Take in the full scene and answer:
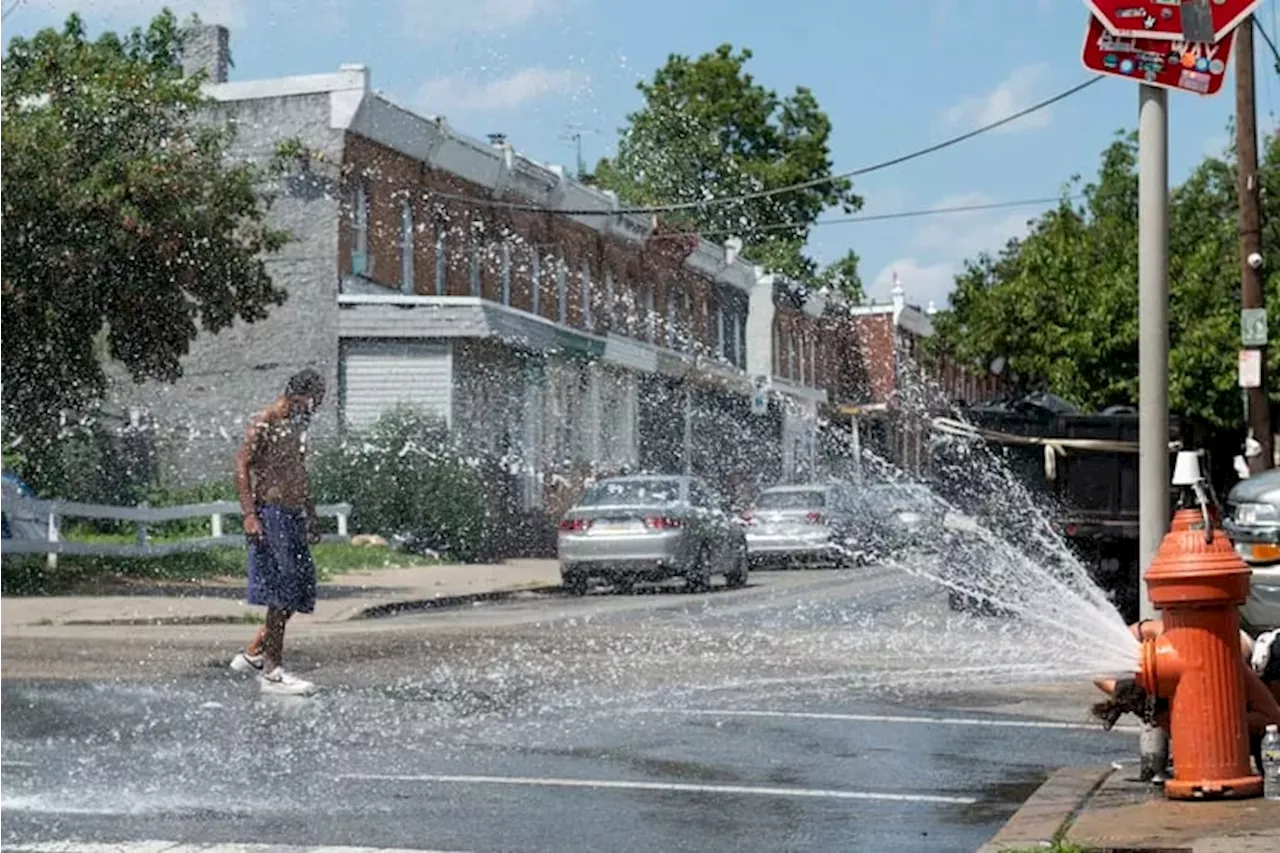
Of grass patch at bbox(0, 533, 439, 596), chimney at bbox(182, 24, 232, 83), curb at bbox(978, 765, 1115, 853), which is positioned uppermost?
chimney at bbox(182, 24, 232, 83)

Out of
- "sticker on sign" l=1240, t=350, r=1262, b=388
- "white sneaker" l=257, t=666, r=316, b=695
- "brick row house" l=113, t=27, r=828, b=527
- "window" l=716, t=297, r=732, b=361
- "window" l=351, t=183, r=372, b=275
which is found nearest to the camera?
"white sneaker" l=257, t=666, r=316, b=695

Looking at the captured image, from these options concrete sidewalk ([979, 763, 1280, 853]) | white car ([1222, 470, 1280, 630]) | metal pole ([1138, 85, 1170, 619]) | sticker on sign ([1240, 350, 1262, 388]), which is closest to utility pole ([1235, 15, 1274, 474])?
sticker on sign ([1240, 350, 1262, 388])

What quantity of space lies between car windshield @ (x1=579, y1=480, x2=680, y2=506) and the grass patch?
10.9ft

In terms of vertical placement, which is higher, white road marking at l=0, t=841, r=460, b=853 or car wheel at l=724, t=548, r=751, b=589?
car wheel at l=724, t=548, r=751, b=589

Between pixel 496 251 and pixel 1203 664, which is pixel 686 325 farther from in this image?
pixel 1203 664

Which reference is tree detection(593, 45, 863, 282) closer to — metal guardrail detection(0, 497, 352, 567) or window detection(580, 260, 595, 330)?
window detection(580, 260, 595, 330)

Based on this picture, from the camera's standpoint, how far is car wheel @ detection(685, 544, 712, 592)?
85.7ft

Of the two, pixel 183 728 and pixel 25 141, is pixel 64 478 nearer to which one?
pixel 25 141

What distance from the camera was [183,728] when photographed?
10469mm

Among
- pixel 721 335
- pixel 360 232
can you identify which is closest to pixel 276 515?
pixel 360 232

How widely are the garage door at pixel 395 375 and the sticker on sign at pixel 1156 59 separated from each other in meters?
25.6

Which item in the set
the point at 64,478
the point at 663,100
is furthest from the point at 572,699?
the point at 663,100

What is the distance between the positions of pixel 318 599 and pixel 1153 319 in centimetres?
1418

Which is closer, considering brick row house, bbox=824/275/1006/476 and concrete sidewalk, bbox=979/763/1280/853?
concrete sidewalk, bbox=979/763/1280/853
